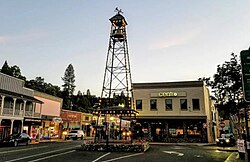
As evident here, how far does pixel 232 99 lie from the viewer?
2336 centimetres

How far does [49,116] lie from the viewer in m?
42.1

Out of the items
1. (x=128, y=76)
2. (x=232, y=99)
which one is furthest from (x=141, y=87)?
(x=232, y=99)

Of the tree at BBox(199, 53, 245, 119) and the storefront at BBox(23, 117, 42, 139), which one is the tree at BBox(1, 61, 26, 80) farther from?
the tree at BBox(199, 53, 245, 119)

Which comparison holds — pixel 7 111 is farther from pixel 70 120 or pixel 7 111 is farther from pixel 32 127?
pixel 70 120

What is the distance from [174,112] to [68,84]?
2498 inches

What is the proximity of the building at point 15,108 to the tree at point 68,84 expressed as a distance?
53077mm

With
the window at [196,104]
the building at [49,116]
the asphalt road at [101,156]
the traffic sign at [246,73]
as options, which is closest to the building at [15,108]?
the building at [49,116]

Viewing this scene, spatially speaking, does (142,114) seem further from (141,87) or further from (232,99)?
(232,99)

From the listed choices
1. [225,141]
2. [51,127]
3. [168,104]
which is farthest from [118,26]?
[51,127]

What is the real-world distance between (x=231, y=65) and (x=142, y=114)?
18.1 meters

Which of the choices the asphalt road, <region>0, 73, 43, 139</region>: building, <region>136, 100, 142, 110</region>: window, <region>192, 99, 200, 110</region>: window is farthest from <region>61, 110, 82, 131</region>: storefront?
the asphalt road

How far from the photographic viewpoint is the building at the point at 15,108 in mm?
31016

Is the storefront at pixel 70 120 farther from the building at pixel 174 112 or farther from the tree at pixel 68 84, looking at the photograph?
the tree at pixel 68 84

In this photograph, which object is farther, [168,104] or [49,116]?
[49,116]
